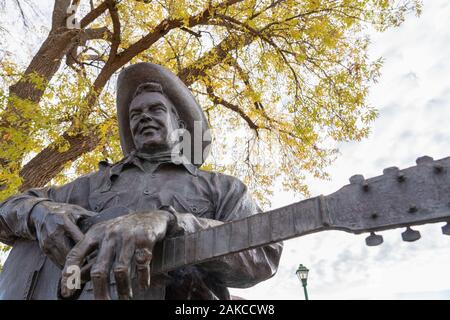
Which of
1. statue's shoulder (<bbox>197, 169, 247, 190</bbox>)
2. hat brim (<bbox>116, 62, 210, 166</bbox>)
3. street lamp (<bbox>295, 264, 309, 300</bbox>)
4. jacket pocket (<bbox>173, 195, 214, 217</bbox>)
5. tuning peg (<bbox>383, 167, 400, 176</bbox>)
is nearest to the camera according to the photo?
tuning peg (<bbox>383, 167, 400, 176</bbox>)

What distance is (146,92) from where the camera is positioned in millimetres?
2473

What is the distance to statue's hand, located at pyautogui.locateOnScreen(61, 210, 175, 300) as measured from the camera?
4.28 feet

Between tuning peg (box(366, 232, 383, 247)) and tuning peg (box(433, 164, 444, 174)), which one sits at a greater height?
tuning peg (box(433, 164, 444, 174))

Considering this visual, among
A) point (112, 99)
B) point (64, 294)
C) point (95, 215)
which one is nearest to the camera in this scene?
point (64, 294)

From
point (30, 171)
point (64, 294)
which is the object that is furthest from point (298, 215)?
point (30, 171)

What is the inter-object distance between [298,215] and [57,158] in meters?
5.01

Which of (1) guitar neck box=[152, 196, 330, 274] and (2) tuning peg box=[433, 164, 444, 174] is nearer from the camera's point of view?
(2) tuning peg box=[433, 164, 444, 174]

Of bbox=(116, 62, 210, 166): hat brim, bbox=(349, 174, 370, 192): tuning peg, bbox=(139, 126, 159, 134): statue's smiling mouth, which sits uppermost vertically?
bbox=(116, 62, 210, 166): hat brim

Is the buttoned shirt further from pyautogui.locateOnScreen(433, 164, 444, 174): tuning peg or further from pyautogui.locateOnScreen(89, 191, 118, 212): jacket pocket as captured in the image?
pyautogui.locateOnScreen(433, 164, 444, 174): tuning peg

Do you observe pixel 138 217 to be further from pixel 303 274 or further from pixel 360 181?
pixel 303 274

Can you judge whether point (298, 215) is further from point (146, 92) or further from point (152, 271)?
point (146, 92)

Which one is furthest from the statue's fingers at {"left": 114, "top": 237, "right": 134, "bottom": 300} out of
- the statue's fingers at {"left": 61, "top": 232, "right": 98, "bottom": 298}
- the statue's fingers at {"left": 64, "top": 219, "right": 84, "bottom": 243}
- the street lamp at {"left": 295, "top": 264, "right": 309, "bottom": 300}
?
the street lamp at {"left": 295, "top": 264, "right": 309, "bottom": 300}

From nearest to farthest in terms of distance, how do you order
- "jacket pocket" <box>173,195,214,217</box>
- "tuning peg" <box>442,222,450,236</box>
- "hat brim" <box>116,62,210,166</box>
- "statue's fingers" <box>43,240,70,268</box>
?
1. "tuning peg" <box>442,222,450,236</box>
2. "statue's fingers" <box>43,240,70,268</box>
3. "jacket pocket" <box>173,195,214,217</box>
4. "hat brim" <box>116,62,210,166</box>

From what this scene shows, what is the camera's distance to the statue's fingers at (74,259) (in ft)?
4.50
